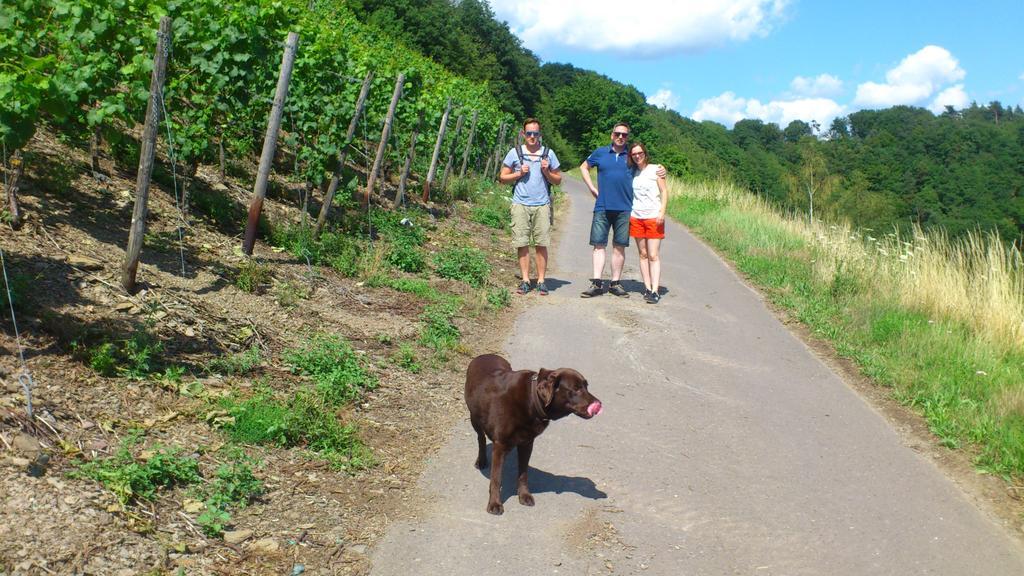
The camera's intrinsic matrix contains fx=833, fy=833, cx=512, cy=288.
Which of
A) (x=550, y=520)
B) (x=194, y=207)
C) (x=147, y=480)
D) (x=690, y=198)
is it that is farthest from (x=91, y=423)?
(x=690, y=198)

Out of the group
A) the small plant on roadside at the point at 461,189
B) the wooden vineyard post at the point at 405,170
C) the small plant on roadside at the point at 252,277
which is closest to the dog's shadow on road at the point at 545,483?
the small plant on roadside at the point at 252,277

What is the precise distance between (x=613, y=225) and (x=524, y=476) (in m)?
6.82

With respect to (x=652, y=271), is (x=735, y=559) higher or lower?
lower

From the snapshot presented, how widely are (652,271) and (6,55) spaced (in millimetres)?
8021

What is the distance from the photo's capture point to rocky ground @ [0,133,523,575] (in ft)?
13.1

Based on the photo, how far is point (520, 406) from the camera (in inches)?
196

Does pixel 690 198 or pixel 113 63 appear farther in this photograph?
pixel 690 198

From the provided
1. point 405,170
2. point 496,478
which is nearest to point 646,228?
point 405,170

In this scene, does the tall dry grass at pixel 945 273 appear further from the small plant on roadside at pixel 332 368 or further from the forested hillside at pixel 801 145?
the forested hillside at pixel 801 145

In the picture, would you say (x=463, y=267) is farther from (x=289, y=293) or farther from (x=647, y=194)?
(x=289, y=293)

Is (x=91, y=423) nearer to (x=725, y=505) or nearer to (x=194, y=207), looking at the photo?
(x=725, y=505)

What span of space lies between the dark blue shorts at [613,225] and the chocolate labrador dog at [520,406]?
630cm

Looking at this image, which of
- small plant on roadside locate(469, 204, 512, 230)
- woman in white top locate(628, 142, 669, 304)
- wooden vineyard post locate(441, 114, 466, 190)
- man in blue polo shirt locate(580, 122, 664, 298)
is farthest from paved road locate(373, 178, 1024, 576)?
wooden vineyard post locate(441, 114, 466, 190)

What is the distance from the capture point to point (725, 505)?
547 cm
